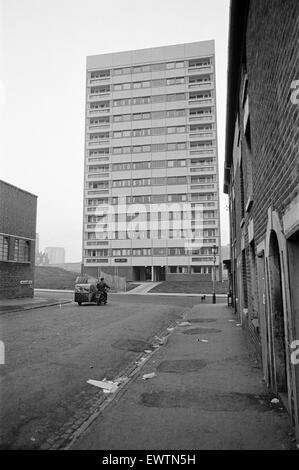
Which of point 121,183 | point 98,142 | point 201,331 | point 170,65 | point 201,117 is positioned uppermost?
point 170,65

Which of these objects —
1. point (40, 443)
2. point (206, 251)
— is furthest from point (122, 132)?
point (40, 443)

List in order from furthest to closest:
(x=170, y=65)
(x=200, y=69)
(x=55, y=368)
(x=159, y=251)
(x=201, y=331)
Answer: (x=170, y=65) < (x=200, y=69) < (x=159, y=251) < (x=201, y=331) < (x=55, y=368)

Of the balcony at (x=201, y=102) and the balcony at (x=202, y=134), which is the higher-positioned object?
the balcony at (x=201, y=102)

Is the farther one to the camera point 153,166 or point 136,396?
point 153,166

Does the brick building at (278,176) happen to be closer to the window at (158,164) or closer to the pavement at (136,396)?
the pavement at (136,396)

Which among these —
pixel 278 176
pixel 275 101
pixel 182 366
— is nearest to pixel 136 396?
Result: pixel 182 366

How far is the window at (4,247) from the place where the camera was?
2420cm

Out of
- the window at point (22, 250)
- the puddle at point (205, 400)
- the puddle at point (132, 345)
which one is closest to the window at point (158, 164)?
the window at point (22, 250)

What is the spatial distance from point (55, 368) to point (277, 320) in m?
4.47

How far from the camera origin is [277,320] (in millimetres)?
5262

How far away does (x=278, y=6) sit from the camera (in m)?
4.19

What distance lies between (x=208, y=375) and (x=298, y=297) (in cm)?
359

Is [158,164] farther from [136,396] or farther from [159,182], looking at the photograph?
[136,396]

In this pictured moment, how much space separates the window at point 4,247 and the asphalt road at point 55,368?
11.0 meters
